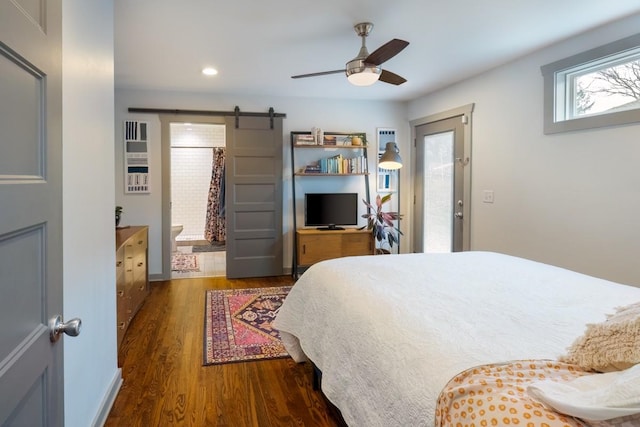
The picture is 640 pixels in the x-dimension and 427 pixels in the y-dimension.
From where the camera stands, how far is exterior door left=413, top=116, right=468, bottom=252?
4.34 metres

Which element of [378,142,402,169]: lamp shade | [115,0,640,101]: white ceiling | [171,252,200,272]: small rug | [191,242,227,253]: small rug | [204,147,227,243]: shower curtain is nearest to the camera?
[115,0,640,101]: white ceiling

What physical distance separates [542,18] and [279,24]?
1.85m

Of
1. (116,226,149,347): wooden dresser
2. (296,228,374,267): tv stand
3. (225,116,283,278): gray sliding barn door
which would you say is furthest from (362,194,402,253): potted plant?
(116,226,149,347): wooden dresser

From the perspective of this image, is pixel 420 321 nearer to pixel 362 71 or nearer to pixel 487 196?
pixel 362 71

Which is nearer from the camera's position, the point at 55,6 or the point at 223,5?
the point at 55,6

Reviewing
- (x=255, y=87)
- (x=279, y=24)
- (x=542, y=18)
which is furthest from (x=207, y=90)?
(x=542, y=18)

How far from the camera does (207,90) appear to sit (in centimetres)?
462

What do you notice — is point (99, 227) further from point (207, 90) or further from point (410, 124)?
point (410, 124)

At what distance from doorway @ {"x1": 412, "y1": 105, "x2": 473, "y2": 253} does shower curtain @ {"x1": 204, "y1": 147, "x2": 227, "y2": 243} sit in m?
3.88

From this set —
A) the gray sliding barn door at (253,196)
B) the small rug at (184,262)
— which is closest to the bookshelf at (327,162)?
the gray sliding barn door at (253,196)

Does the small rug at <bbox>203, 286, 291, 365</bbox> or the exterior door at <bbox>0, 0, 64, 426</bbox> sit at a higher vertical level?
the exterior door at <bbox>0, 0, 64, 426</bbox>

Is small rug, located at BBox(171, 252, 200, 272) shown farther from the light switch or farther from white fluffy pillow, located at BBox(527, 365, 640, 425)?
Result: white fluffy pillow, located at BBox(527, 365, 640, 425)

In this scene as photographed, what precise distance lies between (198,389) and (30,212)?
1.87 m

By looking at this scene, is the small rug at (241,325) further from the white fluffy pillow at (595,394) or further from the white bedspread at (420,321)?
the white fluffy pillow at (595,394)
